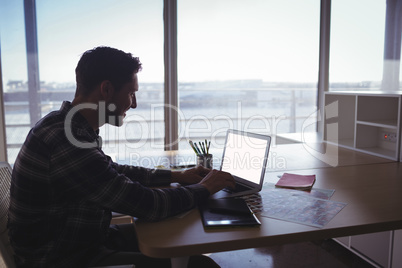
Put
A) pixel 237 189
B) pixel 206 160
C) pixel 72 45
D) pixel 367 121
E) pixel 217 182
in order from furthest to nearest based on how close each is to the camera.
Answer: pixel 72 45 → pixel 367 121 → pixel 206 160 → pixel 237 189 → pixel 217 182

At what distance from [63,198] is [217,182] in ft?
1.79

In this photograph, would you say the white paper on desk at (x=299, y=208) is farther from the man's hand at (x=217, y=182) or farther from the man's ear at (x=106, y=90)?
the man's ear at (x=106, y=90)

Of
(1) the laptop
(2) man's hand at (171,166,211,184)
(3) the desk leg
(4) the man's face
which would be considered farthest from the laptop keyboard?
(4) the man's face

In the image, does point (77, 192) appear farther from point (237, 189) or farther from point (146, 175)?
point (237, 189)

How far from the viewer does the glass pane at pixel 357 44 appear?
3.67m

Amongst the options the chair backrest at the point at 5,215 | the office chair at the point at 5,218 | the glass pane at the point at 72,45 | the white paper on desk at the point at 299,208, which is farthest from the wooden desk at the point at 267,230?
the glass pane at the point at 72,45

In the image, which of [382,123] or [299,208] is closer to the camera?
[299,208]

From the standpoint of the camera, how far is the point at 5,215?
1.30 m

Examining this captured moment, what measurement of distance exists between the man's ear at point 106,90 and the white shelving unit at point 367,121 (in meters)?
1.73

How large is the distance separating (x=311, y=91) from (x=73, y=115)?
10.1ft

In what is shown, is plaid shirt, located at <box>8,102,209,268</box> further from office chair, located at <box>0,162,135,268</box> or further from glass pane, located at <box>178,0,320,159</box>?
glass pane, located at <box>178,0,320,159</box>

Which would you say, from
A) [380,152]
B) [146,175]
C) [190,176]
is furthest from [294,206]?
[380,152]

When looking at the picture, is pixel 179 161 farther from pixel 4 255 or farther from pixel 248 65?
pixel 248 65

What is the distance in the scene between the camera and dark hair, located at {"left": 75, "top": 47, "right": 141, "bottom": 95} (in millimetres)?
1258
